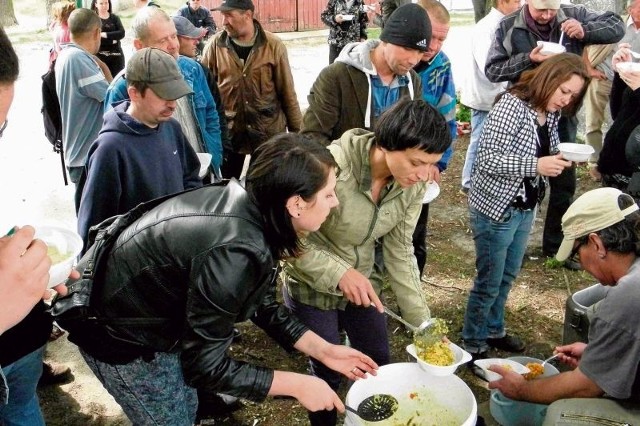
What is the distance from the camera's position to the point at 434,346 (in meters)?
2.54

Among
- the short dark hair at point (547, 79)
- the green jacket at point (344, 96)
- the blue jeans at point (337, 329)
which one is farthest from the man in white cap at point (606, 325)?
the green jacket at point (344, 96)

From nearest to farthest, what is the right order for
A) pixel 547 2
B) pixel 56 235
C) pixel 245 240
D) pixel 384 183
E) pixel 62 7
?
pixel 245 240
pixel 56 235
pixel 384 183
pixel 547 2
pixel 62 7

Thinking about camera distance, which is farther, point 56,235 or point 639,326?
point 56,235

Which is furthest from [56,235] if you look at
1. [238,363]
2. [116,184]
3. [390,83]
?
[390,83]

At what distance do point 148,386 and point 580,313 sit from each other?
2212mm

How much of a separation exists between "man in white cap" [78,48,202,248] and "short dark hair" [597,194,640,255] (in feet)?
6.36

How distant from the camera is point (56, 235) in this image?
2330 mm

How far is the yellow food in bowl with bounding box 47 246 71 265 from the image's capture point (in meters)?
2.16

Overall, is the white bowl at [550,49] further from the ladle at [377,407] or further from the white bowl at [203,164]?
the ladle at [377,407]

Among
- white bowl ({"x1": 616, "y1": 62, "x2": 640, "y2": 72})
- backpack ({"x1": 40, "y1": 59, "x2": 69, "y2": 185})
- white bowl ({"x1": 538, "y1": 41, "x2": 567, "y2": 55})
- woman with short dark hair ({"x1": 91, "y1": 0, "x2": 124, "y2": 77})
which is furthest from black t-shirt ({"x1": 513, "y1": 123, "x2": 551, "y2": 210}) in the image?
woman with short dark hair ({"x1": 91, "y1": 0, "x2": 124, "y2": 77})

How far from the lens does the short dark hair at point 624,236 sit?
230 cm

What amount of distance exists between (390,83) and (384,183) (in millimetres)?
1138

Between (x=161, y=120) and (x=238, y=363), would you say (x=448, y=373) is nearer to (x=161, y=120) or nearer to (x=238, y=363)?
(x=238, y=363)

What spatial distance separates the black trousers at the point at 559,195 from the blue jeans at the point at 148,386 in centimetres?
346
